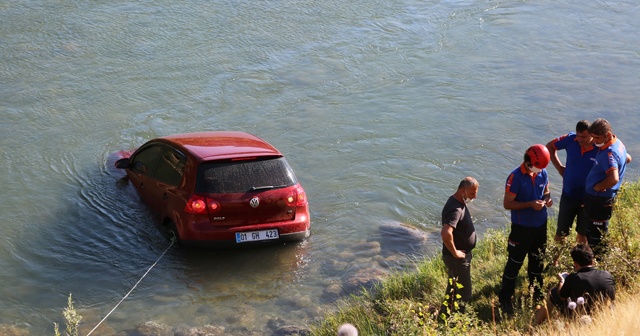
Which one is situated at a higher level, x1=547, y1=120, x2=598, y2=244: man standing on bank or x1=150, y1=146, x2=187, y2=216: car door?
x1=547, y1=120, x2=598, y2=244: man standing on bank

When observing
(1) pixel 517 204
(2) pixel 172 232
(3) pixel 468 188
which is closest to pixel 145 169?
(2) pixel 172 232

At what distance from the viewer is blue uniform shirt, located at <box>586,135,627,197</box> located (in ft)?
30.7

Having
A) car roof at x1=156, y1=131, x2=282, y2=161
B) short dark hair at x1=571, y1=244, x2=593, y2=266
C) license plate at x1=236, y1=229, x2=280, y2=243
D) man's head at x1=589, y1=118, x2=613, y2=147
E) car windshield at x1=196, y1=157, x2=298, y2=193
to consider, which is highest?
man's head at x1=589, y1=118, x2=613, y2=147

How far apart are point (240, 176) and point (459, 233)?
11.4 feet

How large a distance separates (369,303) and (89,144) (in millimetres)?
8336

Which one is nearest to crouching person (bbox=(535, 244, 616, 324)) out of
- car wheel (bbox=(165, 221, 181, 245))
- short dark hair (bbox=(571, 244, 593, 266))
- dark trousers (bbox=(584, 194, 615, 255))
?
short dark hair (bbox=(571, 244, 593, 266))

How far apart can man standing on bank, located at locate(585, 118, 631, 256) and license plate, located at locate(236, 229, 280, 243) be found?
13.2ft

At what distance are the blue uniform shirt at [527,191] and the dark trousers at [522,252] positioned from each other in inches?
3.1

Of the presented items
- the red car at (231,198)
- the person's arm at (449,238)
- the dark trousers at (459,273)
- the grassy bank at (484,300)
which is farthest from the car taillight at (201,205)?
the person's arm at (449,238)

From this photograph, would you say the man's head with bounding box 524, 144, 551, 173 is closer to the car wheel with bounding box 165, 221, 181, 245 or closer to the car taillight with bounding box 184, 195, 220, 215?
the car taillight with bounding box 184, 195, 220, 215

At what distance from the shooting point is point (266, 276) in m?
11.1

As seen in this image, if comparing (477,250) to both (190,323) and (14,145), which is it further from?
(14,145)

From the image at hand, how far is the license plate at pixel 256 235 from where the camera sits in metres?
11.2

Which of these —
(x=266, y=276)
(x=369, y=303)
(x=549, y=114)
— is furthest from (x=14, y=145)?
(x=549, y=114)
